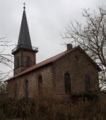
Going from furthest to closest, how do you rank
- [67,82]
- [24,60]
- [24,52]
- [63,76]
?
[24,52]
[24,60]
[67,82]
[63,76]

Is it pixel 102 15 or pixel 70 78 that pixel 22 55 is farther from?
pixel 102 15

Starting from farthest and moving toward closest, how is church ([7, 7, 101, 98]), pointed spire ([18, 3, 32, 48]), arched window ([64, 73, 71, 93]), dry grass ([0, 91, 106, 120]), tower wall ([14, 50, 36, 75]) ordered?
pointed spire ([18, 3, 32, 48]) → tower wall ([14, 50, 36, 75]) → arched window ([64, 73, 71, 93]) → church ([7, 7, 101, 98]) → dry grass ([0, 91, 106, 120])

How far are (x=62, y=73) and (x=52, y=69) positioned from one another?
58.2 inches

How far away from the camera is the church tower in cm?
3158

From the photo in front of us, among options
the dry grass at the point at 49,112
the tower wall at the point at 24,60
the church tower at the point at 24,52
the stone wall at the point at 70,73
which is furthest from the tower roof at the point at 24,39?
the dry grass at the point at 49,112

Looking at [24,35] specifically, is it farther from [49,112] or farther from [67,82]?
[49,112]

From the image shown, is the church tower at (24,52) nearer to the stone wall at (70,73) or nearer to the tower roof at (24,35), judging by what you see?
the tower roof at (24,35)

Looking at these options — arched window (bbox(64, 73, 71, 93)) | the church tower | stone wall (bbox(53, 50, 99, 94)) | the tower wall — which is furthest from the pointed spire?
arched window (bbox(64, 73, 71, 93))

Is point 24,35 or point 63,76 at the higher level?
point 24,35

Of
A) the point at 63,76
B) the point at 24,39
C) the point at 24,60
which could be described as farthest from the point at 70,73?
the point at 24,39

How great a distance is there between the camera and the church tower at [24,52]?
104 ft

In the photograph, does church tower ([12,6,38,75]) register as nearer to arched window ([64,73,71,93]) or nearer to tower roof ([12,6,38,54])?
tower roof ([12,6,38,54])

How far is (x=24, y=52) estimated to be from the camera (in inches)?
1271

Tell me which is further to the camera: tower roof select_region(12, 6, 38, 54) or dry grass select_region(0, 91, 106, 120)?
tower roof select_region(12, 6, 38, 54)
